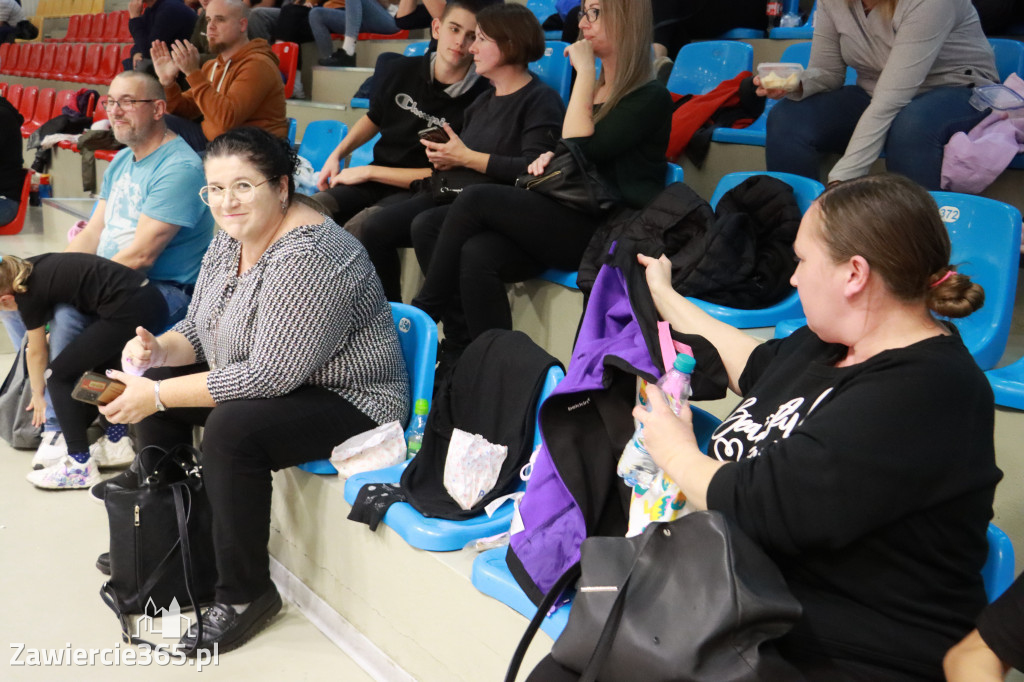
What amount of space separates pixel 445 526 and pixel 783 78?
1.91m

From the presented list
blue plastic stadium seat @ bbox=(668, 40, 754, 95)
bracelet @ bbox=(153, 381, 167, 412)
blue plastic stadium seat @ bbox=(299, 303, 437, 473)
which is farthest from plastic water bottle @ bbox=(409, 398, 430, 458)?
blue plastic stadium seat @ bbox=(668, 40, 754, 95)

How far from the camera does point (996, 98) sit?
253 cm

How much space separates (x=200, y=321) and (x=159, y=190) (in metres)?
0.79

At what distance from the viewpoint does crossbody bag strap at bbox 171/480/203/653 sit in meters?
2.08

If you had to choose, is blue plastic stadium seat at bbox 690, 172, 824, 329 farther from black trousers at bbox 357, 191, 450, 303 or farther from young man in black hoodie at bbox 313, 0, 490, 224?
young man in black hoodie at bbox 313, 0, 490, 224

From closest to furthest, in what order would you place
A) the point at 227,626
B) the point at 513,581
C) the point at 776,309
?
the point at 513,581, the point at 227,626, the point at 776,309

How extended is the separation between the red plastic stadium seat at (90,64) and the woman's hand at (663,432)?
30.4 feet

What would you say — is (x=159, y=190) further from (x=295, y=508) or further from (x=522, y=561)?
(x=522, y=561)

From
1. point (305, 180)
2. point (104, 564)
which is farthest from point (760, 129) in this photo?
point (104, 564)

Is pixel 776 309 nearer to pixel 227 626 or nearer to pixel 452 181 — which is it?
pixel 452 181

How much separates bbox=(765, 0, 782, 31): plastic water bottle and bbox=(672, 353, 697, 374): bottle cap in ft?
11.5

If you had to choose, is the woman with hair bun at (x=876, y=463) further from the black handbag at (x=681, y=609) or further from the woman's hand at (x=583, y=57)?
the woman's hand at (x=583, y=57)

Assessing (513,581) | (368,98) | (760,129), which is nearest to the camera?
(513,581)

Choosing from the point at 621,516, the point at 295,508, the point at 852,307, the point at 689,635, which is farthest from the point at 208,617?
the point at 852,307
